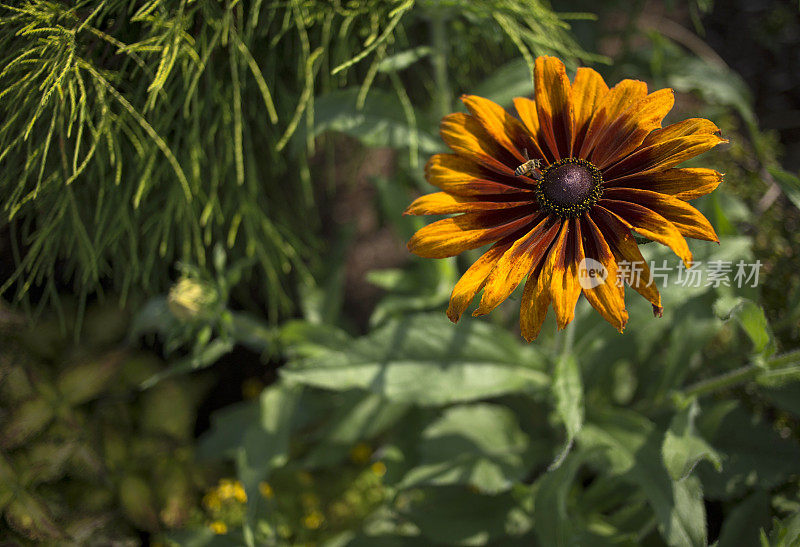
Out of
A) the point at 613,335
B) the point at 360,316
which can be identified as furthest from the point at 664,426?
the point at 360,316

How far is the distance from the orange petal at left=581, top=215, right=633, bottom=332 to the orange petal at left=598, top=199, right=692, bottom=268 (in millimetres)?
17

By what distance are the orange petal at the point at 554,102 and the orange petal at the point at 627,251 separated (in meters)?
0.09

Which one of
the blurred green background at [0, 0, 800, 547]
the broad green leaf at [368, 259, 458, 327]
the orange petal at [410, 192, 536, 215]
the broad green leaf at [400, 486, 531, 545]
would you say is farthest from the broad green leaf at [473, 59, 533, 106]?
the broad green leaf at [400, 486, 531, 545]

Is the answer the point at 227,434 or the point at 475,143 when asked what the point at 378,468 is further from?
the point at 475,143

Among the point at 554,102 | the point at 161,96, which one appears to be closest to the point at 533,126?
the point at 554,102

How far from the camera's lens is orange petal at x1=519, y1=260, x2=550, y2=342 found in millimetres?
591

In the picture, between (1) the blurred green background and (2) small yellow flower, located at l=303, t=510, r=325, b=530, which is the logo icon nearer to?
(1) the blurred green background

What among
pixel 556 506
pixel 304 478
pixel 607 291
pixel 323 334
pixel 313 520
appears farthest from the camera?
pixel 304 478

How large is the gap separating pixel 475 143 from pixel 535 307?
0.65 ft

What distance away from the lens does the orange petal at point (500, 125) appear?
2.10 feet

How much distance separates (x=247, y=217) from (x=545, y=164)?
61 centimetres

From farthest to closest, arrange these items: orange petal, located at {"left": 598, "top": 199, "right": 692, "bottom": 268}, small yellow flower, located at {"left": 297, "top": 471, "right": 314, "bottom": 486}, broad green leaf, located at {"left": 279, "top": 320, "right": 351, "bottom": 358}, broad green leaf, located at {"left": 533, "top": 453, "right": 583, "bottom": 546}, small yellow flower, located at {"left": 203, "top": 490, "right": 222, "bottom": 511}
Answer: small yellow flower, located at {"left": 297, "top": 471, "right": 314, "bottom": 486} < small yellow flower, located at {"left": 203, "top": 490, "right": 222, "bottom": 511} < broad green leaf, located at {"left": 279, "top": 320, "right": 351, "bottom": 358} < broad green leaf, located at {"left": 533, "top": 453, "right": 583, "bottom": 546} < orange petal, located at {"left": 598, "top": 199, "right": 692, "bottom": 268}

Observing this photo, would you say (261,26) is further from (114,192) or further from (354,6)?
(114,192)

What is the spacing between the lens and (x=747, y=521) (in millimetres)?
919
